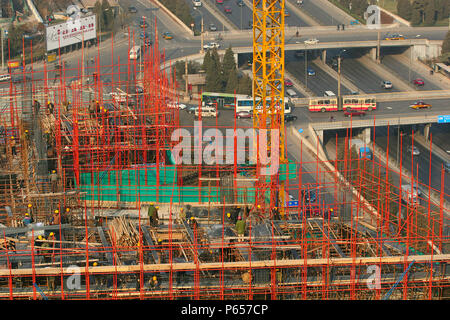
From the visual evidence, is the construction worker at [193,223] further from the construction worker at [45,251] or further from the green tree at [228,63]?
the green tree at [228,63]

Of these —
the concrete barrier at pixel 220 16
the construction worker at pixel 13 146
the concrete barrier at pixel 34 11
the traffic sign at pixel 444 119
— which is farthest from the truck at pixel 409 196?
the concrete barrier at pixel 34 11

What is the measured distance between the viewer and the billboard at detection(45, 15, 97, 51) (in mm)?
54344

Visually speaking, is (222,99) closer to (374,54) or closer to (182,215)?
(374,54)

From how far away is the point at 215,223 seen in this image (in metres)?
19.9

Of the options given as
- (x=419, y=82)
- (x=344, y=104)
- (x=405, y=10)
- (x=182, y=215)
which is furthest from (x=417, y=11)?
(x=182, y=215)

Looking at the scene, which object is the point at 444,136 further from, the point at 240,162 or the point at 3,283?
the point at 3,283

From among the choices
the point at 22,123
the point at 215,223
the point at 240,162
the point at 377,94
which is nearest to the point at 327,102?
the point at 377,94

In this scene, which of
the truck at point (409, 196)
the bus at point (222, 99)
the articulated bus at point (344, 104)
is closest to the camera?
the truck at point (409, 196)

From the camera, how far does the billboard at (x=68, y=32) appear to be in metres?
54.3

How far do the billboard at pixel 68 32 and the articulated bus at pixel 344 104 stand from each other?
50.2ft

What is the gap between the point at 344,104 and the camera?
1944 inches

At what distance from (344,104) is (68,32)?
58.6ft

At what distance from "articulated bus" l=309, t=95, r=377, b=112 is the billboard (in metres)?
15.3

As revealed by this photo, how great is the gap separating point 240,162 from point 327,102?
2216cm
